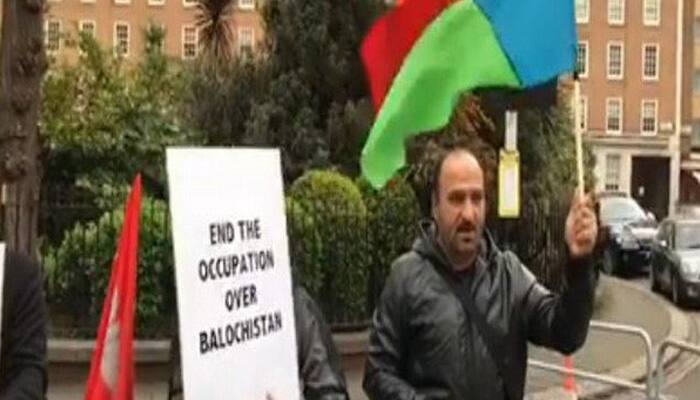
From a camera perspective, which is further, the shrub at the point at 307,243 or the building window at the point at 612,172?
the building window at the point at 612,172

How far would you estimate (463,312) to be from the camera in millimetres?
4555

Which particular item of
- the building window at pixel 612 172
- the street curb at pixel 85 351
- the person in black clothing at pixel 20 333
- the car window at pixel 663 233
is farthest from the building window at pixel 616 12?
the person in black clothing at pixel 20 333

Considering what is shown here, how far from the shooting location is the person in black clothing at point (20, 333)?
160 inches

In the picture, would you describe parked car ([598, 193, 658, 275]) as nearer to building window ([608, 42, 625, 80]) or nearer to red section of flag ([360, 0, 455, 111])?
red section of flag ([360, 0, 455, 111])

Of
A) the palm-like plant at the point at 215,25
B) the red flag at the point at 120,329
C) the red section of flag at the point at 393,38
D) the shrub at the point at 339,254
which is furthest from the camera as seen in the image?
the palm-like plant at the point at 215,25

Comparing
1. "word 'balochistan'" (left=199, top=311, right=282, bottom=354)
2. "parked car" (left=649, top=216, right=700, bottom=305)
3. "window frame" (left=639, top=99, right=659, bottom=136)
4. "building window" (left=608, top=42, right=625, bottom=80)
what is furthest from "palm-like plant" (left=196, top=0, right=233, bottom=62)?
"window frame" (left=639, top=99, right=659, bottom=136)

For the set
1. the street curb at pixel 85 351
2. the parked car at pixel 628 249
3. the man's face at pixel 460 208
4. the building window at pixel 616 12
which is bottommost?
the parked car at pixel 628 249

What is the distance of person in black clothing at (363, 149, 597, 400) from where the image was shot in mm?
4520

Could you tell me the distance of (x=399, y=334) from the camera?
4680 mm

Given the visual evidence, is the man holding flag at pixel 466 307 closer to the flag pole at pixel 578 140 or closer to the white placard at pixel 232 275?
the flag pole at pixel 578 140

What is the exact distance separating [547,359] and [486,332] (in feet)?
37.1

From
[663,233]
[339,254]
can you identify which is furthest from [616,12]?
[339,254]

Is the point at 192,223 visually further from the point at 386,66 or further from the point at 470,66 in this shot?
the point at 386,66

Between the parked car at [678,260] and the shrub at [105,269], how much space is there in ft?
47.5
